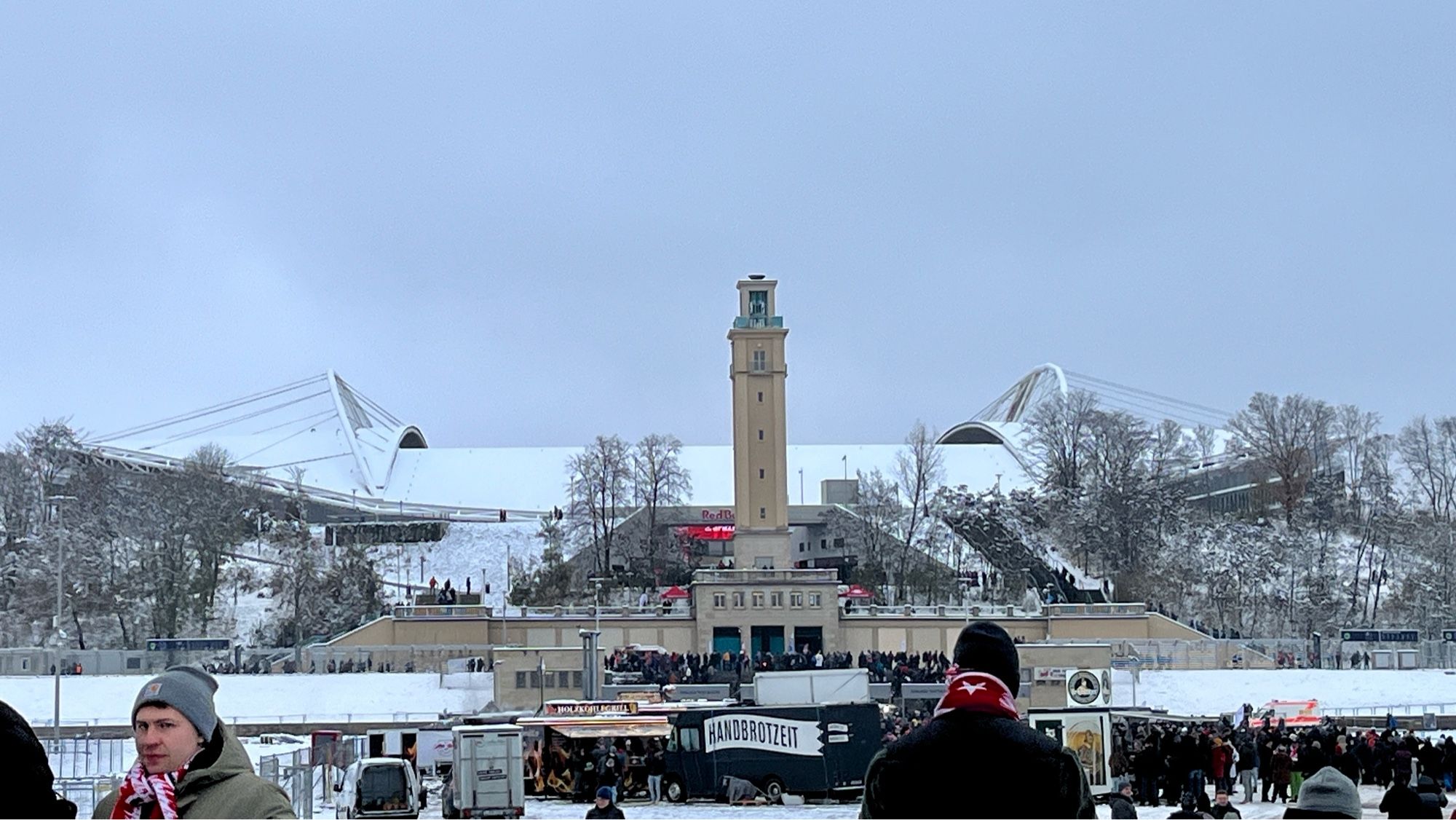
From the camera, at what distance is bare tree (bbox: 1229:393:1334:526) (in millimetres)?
83562

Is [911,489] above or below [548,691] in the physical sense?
above

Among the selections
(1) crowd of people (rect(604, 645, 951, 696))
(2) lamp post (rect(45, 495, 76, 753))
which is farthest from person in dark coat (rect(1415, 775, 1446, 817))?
(1) crowd of people (rect(604, 645, 951, 696))

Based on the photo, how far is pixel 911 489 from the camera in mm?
91438

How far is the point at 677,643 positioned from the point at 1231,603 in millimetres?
21445

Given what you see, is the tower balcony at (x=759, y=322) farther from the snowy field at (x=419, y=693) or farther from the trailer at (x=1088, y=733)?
the trailer at (x=1088, y=733)

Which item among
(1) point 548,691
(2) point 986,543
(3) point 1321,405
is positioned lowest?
(1) point 548,691

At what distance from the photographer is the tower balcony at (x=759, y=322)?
7712cm

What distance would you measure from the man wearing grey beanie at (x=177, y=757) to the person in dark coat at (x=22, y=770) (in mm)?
790

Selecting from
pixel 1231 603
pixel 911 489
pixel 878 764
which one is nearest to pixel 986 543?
pixel 911 489

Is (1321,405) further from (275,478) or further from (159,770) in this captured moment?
(159,770)

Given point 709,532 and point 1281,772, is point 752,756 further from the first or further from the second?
point 709,532

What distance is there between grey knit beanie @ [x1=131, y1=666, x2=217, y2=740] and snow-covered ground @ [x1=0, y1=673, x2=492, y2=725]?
44712 millimetres

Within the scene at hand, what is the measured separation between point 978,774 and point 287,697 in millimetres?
49065

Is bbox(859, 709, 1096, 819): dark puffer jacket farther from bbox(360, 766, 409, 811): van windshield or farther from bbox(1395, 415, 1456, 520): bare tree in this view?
bbox(1395, 415, 1456, 520): bare tree
